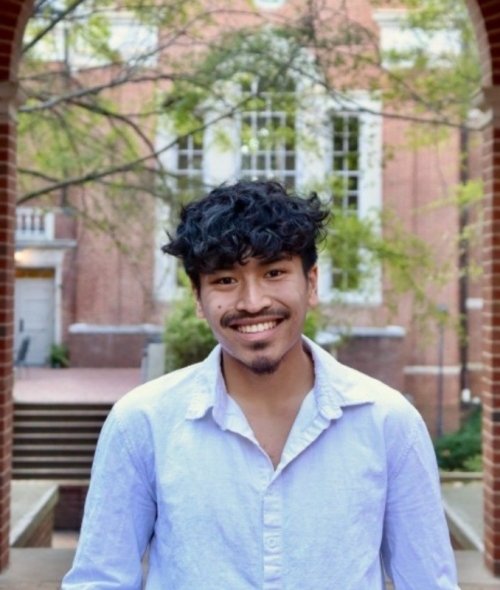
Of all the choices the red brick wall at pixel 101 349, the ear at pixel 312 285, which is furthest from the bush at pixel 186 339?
the ear at pixel 312 285

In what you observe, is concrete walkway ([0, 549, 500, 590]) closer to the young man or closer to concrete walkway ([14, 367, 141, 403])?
the young man

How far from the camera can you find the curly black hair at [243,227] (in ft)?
5.55

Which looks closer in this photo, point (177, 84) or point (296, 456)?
point (296, 456)

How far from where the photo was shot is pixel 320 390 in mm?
1766

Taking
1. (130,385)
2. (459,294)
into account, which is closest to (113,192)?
(130,385)

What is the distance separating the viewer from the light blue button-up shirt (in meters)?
1.66

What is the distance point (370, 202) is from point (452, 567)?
2089cm

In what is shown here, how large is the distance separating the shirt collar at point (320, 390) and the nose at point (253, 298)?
5.7 inches

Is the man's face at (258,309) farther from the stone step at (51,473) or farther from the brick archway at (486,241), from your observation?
the stone step at (51,473)

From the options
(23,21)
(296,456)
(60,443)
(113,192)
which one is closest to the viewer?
(296,456)

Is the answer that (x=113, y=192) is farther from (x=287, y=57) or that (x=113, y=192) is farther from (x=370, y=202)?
(x=370, y=202)

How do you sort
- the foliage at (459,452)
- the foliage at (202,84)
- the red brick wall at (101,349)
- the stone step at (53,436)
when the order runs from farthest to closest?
1. the red brick wall at (101,349)
2. the foliage at (459,452)
3. the stone step at (53,436)
4. the foliage at (202,84)

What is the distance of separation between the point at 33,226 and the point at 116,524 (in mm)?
22696

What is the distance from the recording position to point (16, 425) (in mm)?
15289
